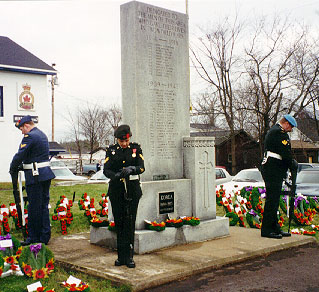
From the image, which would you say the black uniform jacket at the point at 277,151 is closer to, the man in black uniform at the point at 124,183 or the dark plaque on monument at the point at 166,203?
the dark plaque on monument at the point at 166,203

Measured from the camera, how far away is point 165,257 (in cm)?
699

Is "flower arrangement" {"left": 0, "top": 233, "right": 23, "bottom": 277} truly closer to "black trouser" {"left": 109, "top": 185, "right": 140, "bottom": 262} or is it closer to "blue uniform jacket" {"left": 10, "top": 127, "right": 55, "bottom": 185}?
"black trouser" {"left": 109, "top": 185, "right": 140, "bottom": 262}

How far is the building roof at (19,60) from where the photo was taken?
3086 cm

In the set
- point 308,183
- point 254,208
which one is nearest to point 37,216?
point 254,208

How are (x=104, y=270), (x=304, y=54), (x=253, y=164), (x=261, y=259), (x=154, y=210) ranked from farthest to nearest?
(x=253, y=164), (x=304, y=54), (x=154, y=210), (x=261, y=259), (x=104, y=270)

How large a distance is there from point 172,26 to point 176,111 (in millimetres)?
1544

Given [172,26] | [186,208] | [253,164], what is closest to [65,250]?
[186,208]

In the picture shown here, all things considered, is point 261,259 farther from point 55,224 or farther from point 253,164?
point 253,164

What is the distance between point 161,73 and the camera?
8359 millimetres

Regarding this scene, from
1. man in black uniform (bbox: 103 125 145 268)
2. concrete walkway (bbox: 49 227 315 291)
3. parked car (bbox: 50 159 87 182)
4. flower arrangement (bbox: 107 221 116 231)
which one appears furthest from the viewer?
parked car (bbox: 50 159 87 182)

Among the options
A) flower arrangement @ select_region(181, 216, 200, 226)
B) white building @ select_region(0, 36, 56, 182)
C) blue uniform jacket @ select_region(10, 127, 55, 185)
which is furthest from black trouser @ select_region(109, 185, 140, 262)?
white building @ select_region(0, 36, 56, 182)

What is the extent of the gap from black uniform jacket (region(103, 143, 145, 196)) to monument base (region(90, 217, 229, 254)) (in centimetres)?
94

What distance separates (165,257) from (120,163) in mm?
1541

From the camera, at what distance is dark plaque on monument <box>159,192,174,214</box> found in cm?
805
